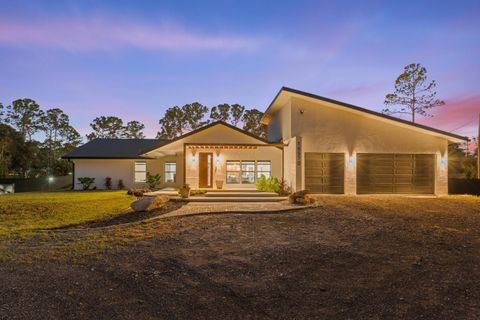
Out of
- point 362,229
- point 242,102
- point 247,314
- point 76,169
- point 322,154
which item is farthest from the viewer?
point 242,102

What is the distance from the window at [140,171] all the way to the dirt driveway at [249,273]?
47.8 ft

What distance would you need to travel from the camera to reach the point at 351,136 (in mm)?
16234

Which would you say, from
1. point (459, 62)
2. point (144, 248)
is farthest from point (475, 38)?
point (144, 248)

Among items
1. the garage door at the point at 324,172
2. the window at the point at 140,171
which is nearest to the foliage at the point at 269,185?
the garage door at the point at 324,172

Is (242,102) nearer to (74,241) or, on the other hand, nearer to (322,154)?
(322,154)

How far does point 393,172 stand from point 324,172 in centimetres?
404

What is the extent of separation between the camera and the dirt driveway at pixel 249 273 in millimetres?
3592

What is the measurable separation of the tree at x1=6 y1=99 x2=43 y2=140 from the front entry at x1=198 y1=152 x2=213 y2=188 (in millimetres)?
40226

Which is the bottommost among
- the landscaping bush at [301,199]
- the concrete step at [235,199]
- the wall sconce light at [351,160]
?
the concrete step at [235,199]

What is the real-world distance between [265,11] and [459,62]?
14.2 meters

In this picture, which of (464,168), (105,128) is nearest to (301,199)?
(464,168)

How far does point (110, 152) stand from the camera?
22.7 m

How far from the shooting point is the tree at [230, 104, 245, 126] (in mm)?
45875

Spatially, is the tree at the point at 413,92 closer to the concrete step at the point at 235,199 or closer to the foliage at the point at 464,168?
the foliage at the point at 464,168
